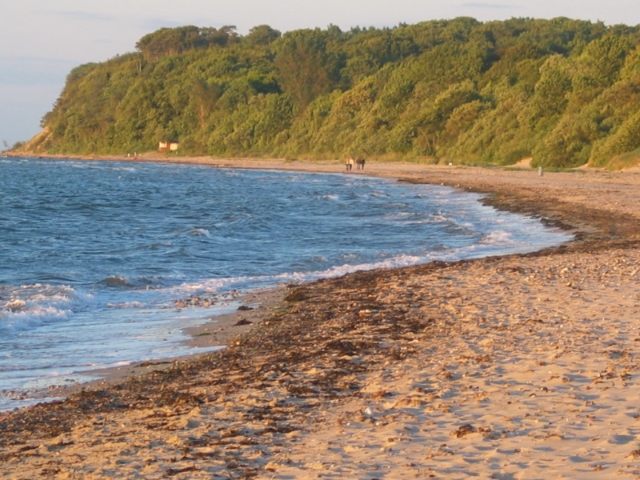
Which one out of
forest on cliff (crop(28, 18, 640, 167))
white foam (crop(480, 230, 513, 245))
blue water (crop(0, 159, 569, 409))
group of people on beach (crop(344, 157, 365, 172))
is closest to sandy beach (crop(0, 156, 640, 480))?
blue water (crop(0, 159, 569, 409))

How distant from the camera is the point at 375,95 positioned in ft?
320

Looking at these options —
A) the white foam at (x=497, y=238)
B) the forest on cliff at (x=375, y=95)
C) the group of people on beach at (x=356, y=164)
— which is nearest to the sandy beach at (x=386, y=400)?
the white foam at (x=497, y=238)

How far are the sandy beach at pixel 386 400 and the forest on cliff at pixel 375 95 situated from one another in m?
39.9

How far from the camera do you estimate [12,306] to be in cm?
1430

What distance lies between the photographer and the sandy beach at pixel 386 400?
6.36 meters

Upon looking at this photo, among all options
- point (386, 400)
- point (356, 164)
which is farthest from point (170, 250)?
Result: point (356, 164)

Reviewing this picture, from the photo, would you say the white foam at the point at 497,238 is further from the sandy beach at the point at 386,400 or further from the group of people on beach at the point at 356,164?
the group of people on beach at the point at 356,164

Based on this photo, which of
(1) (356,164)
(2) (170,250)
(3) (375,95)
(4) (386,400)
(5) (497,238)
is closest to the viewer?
(4) (386,400)

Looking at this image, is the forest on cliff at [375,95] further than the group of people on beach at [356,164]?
No

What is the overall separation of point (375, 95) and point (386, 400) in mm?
91029

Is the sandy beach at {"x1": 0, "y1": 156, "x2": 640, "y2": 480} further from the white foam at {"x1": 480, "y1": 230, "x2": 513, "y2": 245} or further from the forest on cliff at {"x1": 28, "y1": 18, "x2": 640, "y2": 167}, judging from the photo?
the forest on cliff at {"x1": 28, "y1": 18, "x2": 640, "y2": 167}

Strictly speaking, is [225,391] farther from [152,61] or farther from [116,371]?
[152,61]

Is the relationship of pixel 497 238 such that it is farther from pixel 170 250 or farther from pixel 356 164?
pixel 356 164

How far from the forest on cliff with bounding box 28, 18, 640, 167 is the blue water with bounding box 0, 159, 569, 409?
58.7 feet
